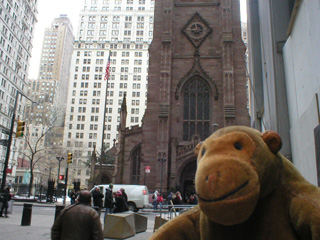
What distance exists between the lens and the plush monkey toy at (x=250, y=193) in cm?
197

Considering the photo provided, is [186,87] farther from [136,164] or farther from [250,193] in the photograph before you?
[250,193]

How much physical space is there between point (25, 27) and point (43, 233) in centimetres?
6501

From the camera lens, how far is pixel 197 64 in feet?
99.0

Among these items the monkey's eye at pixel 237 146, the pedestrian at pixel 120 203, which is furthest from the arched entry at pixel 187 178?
the monkey's eye at pixel 237 146

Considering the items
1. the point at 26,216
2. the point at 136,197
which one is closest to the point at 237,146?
the point at 26,216

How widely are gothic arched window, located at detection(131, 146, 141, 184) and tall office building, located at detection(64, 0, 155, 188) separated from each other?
54072 mm

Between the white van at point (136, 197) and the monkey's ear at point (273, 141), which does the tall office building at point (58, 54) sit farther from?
the monkey's ear at point (273, 141)

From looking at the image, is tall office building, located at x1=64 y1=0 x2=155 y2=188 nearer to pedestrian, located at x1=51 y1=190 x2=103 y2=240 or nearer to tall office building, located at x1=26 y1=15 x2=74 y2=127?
tall office building, located at x1=26 y1=15 x2=74 y2=127

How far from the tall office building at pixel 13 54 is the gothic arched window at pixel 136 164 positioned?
30115mm

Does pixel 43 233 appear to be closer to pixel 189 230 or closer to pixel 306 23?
pixel 189 230

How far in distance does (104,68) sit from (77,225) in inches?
3493

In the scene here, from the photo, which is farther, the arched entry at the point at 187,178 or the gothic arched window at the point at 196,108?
the gothic arched window at the point at 196,108

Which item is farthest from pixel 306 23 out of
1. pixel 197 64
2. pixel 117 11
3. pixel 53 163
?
pixel 117 11

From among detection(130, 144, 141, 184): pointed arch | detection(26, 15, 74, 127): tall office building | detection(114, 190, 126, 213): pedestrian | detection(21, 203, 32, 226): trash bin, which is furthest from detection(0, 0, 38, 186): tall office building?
detection(26, 15, 74, 127): tall office building
